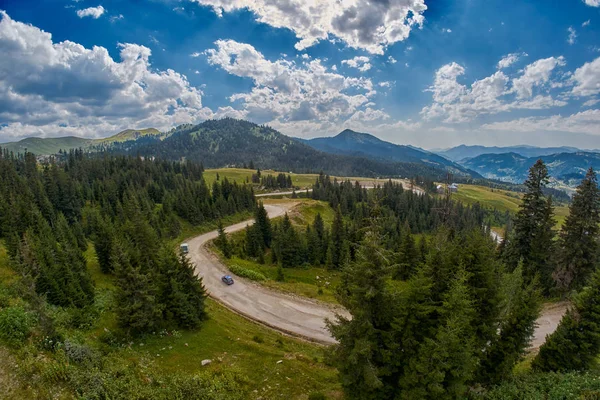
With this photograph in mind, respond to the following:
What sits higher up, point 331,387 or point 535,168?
point 535,168

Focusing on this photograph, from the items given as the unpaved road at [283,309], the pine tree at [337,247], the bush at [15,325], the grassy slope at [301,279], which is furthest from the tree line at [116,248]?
the pine tree at [337,247]

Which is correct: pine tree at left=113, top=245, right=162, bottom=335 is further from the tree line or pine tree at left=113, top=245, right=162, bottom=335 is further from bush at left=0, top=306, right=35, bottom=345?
bush at left=0, top=306, right=35, bottom=345

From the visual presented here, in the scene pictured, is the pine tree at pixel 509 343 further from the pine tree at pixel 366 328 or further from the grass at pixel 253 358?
the grass at pixel 253 358

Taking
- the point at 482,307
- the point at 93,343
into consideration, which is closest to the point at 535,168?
the point at 482,307

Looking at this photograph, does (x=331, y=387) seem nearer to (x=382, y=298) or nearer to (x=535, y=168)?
(x=382, y=298)

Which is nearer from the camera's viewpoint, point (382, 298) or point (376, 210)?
point (376, 210)

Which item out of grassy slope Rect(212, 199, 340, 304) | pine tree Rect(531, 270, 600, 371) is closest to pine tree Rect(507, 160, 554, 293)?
pine tree Rect(531, 270, 600, 371)

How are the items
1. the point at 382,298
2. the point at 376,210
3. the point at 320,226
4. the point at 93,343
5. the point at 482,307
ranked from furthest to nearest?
the point at 320,226 < the point at 93,343 < the point at 482,307 < the point at 382,298 < the point at 376,210

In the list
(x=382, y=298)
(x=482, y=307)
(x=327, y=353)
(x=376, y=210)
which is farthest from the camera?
(x=482, y=307)

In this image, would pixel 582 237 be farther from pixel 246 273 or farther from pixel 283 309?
pixel 246 273
